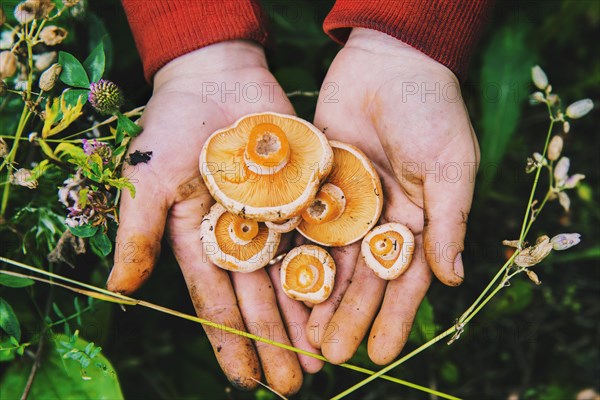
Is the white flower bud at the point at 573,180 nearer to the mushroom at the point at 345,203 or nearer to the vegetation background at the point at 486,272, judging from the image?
the mushroom at the point at 345,203

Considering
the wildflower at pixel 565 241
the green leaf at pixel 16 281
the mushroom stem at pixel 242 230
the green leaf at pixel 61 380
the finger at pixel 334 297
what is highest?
the wildflower at pixel 565 241

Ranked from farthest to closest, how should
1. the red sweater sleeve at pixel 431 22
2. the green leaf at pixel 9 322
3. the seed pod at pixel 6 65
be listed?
1. the red sweater sleeve at pixel 431 22
2. the green leaf at pixel 9 322
3. the seed pod at pixel 6 65

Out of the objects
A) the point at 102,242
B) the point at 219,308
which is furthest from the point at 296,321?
the point at 102,242

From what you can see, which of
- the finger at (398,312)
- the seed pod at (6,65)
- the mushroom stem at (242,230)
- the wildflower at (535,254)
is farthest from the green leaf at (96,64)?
the wildflower at (535,254)

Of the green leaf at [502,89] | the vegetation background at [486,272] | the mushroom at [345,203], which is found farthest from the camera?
the green leaf at [502,89]

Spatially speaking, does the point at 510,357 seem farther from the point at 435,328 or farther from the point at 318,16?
the point at 318,16

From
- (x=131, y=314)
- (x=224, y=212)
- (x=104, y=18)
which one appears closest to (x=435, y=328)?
(x=224, y=212)
